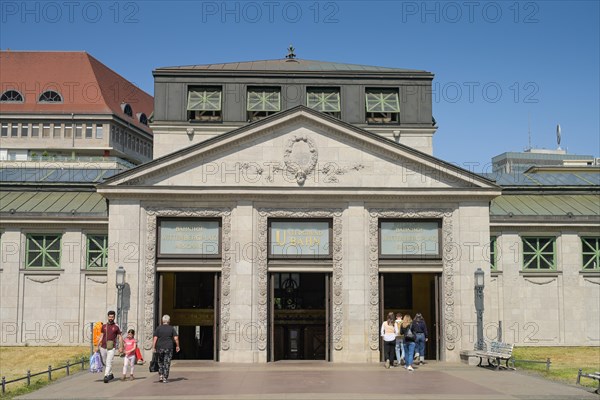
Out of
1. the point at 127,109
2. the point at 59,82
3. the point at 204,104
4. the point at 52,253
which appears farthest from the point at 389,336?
the point at 127,109

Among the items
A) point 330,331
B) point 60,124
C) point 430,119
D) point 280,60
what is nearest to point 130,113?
point 60,124

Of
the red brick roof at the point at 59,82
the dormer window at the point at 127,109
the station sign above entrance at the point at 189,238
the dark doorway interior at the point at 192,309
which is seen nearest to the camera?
the station sign above entrance at the point at 189,238

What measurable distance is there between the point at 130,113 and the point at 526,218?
241ft

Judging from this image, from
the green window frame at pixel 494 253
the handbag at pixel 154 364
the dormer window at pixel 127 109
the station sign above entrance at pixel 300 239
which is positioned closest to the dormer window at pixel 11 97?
the dormer window at pixel 127 109

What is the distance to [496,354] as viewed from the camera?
3173 cm

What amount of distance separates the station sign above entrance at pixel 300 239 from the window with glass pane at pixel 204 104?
9278 millimetres

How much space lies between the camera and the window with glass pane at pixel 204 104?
43312 millimetres

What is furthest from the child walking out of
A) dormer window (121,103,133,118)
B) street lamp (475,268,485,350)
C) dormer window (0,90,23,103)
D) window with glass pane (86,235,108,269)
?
dormer window (121,103,133,118)

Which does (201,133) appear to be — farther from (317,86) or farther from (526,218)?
(526,218)

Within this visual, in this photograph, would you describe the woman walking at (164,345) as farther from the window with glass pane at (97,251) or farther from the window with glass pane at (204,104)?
the window with glass pane at (204,104)

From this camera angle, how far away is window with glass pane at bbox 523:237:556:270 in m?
45.0

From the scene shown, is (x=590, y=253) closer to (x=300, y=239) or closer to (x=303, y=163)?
(x=300, y=239)

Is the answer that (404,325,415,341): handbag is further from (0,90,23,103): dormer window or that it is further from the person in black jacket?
(0,90,23,103): dormer window

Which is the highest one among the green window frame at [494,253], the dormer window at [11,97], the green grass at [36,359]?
the dormer window at [11,97]
